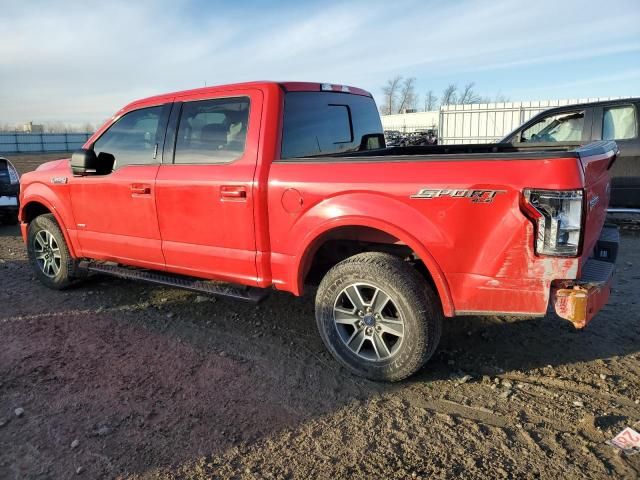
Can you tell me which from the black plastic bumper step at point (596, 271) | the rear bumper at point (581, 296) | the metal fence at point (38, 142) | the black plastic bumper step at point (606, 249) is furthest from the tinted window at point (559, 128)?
the metal fence at point (38, 142)

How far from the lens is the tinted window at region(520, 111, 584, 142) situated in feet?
25.2

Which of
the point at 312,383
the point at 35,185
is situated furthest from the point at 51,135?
the point at 312,383

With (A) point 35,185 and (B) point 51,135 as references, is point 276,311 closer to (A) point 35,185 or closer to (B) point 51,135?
(A) point 35,185

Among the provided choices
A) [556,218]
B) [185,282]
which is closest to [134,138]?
[185,282]

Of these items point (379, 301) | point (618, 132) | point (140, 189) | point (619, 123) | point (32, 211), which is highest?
point (619, 123)

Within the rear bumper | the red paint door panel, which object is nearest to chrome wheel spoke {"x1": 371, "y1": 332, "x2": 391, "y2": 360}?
the rear bumper

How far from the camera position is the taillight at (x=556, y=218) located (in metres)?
2.58

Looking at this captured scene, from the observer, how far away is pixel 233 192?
3.66m

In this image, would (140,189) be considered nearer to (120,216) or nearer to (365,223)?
(120,216)

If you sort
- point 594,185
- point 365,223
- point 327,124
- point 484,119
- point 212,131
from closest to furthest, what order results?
point 594,185 → point 365,223 → point 212,131 → point 327,124 → point 484,119

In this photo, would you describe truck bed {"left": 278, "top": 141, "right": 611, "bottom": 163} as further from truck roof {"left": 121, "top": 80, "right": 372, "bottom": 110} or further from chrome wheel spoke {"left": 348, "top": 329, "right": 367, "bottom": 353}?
chrome wheel spoke {"left": 348, "top": 329, "right": 367, "bottom": 353}

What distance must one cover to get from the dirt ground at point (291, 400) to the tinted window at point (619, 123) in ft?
12.5

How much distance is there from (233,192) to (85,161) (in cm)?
177

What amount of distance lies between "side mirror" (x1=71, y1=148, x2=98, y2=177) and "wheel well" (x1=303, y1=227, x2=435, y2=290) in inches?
90.2
